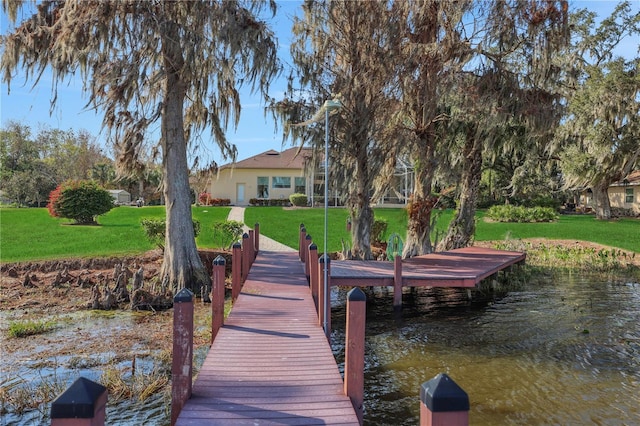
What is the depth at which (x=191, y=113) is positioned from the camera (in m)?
12.2

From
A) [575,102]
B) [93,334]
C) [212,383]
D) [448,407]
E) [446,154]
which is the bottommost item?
[93,334]

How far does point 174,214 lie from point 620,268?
13.3 meters

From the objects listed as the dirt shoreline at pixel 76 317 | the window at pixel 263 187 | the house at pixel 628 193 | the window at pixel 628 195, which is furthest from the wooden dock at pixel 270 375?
the window at pixel 628 195

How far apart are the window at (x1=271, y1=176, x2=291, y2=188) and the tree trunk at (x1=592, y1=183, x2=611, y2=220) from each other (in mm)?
22592

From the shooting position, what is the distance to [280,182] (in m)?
40.6

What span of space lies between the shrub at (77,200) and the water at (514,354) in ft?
46.9

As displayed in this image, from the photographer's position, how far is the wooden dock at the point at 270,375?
3.83 meters

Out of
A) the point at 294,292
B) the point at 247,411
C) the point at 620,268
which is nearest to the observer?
the point at 247,411

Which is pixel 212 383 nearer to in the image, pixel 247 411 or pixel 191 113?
pixel 247 411

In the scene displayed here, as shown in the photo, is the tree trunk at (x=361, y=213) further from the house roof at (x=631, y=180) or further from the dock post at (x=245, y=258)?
the house roof at (x=631, y=180)

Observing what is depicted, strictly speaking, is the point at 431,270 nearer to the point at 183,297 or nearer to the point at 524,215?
the point at 183,297

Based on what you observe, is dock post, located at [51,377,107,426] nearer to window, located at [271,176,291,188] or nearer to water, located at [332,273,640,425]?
water, located at [332,273,640,425]

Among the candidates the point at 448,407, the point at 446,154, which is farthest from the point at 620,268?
the point at 448,407

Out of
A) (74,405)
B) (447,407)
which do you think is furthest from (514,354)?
(74,405)
